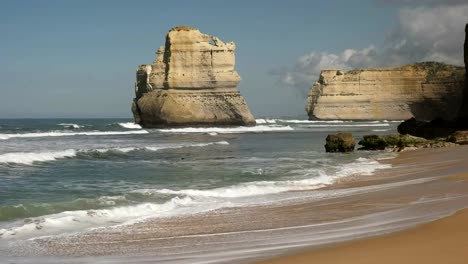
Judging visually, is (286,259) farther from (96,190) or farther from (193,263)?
(96,190)

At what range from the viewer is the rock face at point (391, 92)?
11106 cm

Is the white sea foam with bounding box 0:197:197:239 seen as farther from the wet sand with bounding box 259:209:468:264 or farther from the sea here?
the wet sand with bounding box 259:209:468:264

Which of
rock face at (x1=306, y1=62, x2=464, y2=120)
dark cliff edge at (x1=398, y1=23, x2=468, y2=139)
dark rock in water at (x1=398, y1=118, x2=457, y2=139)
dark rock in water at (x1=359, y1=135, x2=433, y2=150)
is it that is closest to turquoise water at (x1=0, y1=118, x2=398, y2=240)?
dark rock in water at (x1=359, y1=135, x2=433, y2=150)

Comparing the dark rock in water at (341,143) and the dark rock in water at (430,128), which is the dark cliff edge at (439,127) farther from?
the dark rock in water at (341,143)

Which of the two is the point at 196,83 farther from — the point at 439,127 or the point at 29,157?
the point at 29,157

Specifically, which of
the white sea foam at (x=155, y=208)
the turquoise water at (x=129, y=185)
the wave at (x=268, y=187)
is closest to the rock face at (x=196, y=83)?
the turquoise water at (x=129, y=185)

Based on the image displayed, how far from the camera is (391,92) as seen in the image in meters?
116

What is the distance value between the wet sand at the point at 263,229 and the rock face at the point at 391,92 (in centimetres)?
10407

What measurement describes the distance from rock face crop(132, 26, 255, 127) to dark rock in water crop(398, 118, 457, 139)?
3631 centimetres

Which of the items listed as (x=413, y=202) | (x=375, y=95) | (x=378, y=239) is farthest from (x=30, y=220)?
(x=375, y=95)

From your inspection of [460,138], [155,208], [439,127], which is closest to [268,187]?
[155,208]

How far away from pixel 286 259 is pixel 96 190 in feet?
28.0

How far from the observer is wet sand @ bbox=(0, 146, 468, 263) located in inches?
258

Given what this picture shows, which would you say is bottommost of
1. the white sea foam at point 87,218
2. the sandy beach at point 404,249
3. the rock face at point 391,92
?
the white sea foam at point 87,218
